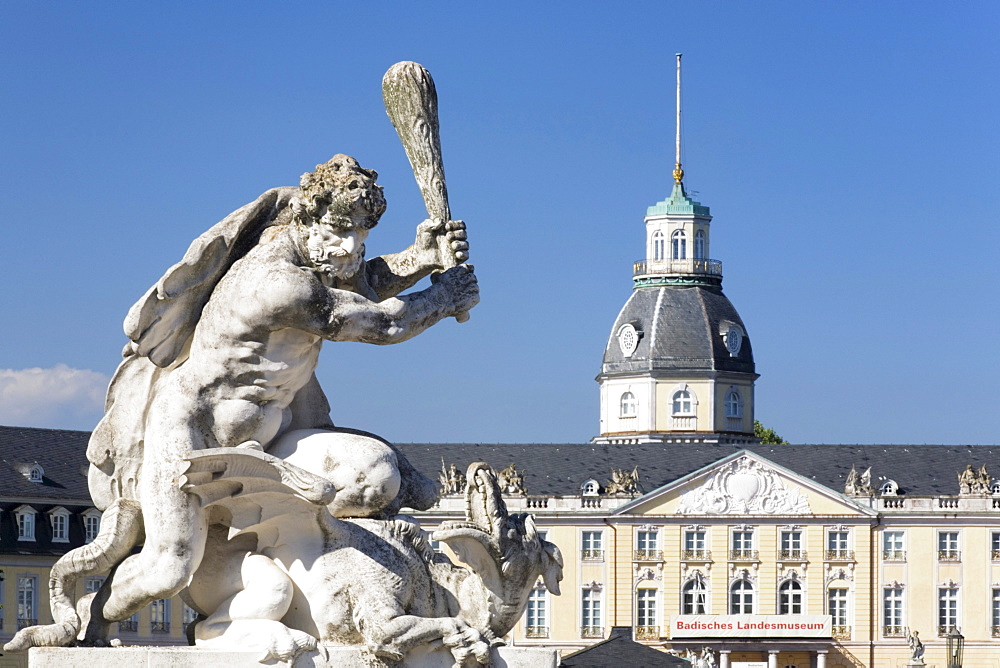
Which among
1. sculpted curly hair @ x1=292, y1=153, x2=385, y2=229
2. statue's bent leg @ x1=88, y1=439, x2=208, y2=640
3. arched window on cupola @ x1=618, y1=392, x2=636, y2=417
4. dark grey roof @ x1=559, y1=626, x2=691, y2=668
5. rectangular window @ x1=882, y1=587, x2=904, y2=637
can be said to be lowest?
dark grey roof @ x1=559, y1=626, x2=691, y2=668

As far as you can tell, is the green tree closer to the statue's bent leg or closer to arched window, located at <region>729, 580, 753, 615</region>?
arched window, located at <region>729, 580, 753, 615</region>

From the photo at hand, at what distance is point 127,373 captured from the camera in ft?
24.9

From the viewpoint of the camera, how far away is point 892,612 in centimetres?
9644

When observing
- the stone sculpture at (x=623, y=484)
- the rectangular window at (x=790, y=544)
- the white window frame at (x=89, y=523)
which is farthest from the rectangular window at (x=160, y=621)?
the rectangular window at (x=790, y=544)

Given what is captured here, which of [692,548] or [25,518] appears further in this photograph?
[692,548]

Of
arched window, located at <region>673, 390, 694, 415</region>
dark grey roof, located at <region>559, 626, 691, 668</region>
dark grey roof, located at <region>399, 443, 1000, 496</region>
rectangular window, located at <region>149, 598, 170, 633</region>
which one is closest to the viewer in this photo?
rectangular window, located at <region>149, 598, 170, 633</region>

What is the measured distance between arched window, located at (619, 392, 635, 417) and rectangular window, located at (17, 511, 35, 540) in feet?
184

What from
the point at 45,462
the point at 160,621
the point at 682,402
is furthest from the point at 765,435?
the point at 160,621

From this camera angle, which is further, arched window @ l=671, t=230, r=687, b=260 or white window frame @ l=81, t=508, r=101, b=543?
arched window @ l=671, t=230, r=687, b=260

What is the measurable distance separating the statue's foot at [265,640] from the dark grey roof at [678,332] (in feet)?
378

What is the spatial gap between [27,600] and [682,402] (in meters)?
57.3

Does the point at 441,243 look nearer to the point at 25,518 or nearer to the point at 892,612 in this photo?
the point at 25,518

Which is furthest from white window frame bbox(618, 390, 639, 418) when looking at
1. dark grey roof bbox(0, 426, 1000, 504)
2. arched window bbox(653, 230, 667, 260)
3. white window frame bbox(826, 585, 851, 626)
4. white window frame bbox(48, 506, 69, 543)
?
white window frame bbox(48, 506, 69, 543)

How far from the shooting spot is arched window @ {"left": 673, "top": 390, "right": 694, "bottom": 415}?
400ft
